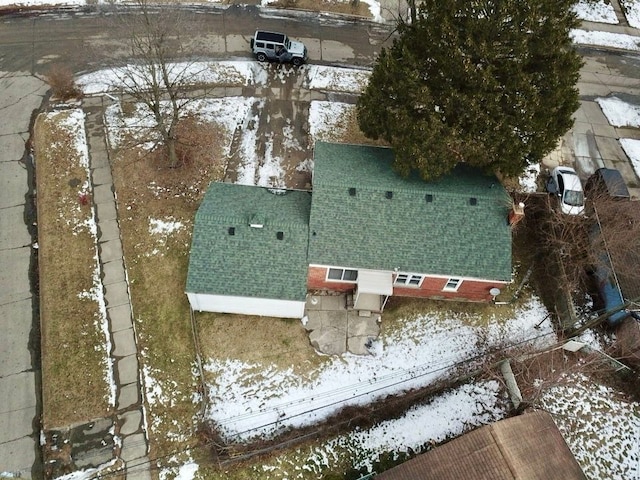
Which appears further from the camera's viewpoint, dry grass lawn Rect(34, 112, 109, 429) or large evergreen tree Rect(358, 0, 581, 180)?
dry grass lawn Rect(34, 112, 109, 429)

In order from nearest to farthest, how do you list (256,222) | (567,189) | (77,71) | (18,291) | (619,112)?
(256,222)
(18,291)
(567,189)
(77,71)
(619,112)

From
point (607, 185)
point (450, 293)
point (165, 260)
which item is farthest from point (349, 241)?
point (607, 185)

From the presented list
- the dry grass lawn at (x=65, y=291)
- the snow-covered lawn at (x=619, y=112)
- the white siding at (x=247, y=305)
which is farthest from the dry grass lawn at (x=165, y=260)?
the snow-covered lawn at (x=619, y=112)

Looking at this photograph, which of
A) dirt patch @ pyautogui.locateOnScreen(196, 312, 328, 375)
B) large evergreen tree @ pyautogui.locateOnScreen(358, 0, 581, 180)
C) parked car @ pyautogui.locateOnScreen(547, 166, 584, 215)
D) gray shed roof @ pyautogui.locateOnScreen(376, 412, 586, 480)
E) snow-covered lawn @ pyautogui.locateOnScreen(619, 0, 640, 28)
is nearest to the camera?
gray shed roof @ pyautogui.locateOnScreen(376, 412, 586, 480)

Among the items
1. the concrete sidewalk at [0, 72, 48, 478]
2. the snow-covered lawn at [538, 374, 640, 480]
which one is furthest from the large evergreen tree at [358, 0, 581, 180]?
the concrete sidewalk at [0, 72, 48, 478]

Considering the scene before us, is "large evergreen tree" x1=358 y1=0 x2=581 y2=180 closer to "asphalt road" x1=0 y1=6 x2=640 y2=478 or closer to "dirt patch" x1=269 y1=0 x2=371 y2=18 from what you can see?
"asphalt road" x1=0 y1=6 x2=640 y2=478

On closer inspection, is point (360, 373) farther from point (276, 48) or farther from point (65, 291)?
point (276, 48)

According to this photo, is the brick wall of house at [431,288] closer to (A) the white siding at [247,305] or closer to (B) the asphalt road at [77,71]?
(A) the white siding at [247,305]
